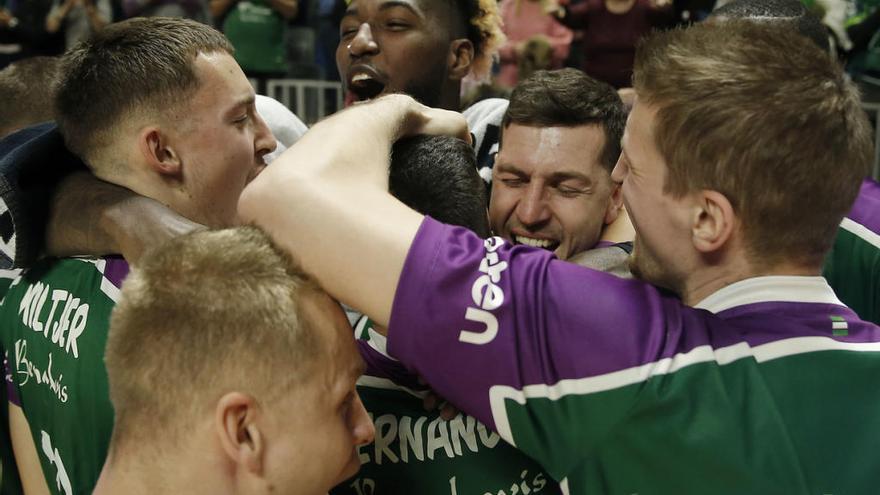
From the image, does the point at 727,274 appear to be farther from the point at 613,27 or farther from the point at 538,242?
the point at 613,27

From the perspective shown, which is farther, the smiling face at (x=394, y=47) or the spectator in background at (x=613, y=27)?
the spectator in background at (x=613, y=27)

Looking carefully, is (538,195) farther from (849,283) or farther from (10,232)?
(10,232)

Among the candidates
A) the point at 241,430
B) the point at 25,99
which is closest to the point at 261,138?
the point at 241,430

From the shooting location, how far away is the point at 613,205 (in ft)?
8.39

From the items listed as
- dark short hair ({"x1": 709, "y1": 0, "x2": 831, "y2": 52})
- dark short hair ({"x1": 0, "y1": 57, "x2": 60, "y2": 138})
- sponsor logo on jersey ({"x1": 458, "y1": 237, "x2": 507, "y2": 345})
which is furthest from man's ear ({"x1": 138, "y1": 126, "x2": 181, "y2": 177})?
dark short hair ({"x1": 709, "y1": 0, "x2": 831, "y2": 52})

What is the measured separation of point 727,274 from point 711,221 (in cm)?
10

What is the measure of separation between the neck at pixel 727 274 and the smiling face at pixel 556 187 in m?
0.96

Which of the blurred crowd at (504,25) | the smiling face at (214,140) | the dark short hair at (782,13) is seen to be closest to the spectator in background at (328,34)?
the blurred crowd at (504,25)

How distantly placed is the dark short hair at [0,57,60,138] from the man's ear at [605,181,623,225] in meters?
1.80

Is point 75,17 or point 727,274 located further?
point 75,17

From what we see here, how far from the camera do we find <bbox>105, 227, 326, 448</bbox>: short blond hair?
4.20 ft

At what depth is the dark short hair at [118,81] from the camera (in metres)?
2.00

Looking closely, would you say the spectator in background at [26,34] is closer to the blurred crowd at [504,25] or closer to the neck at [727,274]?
the blurred crowd at [504,25]

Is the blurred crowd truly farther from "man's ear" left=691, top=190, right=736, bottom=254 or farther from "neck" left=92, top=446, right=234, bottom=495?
"neck" left=92, top=446, right=234, bottom=495
